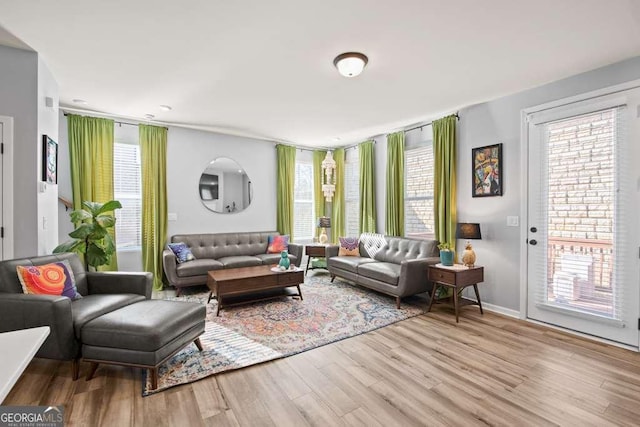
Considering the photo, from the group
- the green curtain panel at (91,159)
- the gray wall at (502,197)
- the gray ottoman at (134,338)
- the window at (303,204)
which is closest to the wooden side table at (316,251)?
the window at (303,204)

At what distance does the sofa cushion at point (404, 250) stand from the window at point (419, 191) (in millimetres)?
411

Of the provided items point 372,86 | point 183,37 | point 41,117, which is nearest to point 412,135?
point 372,86

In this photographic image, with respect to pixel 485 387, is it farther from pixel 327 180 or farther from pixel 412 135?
pixel 327 180

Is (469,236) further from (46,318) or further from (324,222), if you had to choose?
(46,318)

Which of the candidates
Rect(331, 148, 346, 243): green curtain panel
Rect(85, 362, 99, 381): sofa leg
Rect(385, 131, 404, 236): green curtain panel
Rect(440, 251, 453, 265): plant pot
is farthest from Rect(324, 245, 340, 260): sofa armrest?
Rect(85, 362, 99, 381): sofa leg

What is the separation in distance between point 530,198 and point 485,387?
2245 millimetres

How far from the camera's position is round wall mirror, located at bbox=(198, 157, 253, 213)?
214 inches

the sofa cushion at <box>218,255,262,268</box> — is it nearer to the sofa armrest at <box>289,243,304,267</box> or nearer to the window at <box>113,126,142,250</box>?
the sofa armrest at <box>289,243,304,267</box>

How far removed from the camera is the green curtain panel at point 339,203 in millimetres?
6496

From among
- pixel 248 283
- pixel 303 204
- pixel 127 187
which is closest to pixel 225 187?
pixel 127 187

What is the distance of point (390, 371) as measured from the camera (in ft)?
7.75

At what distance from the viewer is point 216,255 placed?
5141 millimetres

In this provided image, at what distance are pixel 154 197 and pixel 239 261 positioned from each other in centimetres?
167

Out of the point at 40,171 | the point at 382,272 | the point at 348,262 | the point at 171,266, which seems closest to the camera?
the point at 40,171
